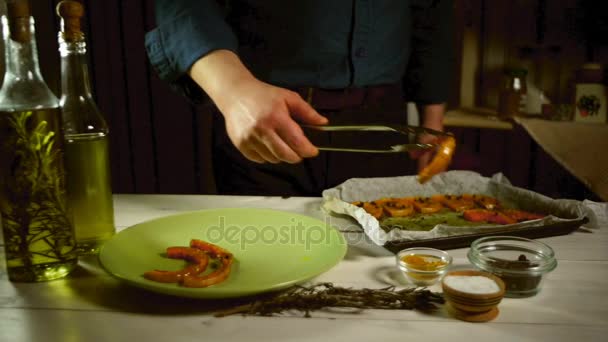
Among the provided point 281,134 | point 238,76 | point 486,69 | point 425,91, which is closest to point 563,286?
point 281,134

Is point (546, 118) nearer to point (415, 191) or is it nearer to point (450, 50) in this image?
point (450, 50)

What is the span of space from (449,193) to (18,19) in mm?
1115

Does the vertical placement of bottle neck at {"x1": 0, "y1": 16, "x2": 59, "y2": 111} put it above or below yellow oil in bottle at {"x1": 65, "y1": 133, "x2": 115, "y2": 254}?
above

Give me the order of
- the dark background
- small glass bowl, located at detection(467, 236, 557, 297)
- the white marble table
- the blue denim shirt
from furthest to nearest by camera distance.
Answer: the dark background → the blue denim shirt → small glass bowl, located at detection(467, 236, 557, 297) → the white marble table

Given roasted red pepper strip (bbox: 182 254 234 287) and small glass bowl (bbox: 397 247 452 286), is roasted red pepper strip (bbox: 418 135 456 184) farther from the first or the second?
roasted red pepper strip (bbox: 182 254 234 287)

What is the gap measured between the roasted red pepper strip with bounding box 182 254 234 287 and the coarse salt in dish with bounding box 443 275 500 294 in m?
0.33

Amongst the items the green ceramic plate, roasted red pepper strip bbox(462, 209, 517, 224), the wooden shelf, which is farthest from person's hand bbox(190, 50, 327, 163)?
the wooden shelf

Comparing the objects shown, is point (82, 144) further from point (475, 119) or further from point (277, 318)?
point (475, 119)

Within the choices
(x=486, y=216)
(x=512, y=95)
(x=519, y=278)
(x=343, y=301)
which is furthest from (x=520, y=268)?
(x=512, y=95)

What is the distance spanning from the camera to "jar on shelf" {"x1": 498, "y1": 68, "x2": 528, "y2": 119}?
2.84 metres

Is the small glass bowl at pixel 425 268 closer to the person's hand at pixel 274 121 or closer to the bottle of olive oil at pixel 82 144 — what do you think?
the person's hand at pixel 274 121

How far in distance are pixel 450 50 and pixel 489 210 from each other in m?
0.82

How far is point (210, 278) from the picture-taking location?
0.81 meters

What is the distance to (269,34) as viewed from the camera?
1.56 m
